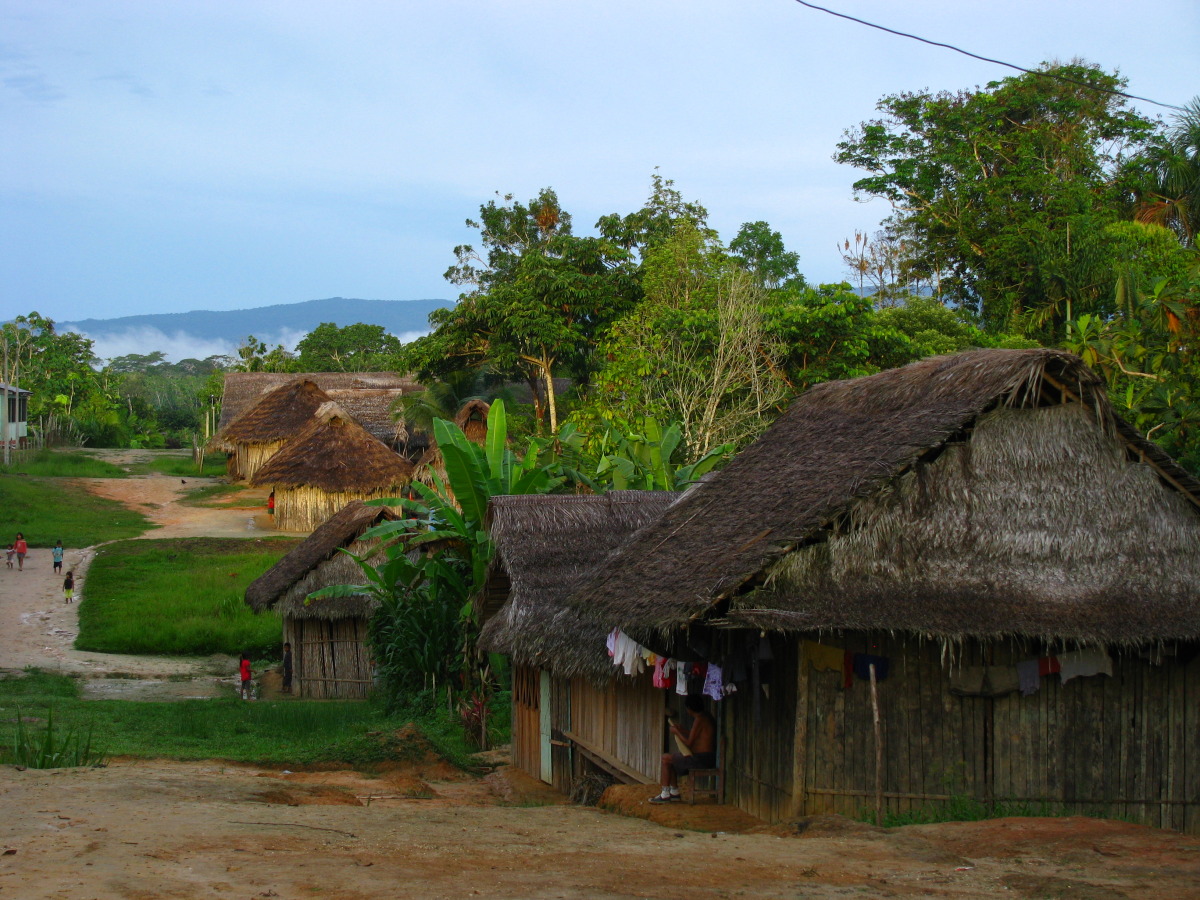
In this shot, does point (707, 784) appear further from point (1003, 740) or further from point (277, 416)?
point (277, 416)

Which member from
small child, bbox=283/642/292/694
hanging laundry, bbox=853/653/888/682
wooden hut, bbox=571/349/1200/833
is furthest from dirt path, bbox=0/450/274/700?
hanging laundry, bbox=853/653/888/682

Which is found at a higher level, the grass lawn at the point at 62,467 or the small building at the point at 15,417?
the small building at the point at 15,417

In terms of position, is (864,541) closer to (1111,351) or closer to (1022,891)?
(1022,891)

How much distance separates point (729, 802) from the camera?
9211 millimetres

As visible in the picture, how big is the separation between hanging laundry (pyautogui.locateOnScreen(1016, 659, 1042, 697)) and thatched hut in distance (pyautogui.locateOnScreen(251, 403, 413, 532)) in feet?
82.0

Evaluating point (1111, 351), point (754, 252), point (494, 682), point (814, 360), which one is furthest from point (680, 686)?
point (754, 252)

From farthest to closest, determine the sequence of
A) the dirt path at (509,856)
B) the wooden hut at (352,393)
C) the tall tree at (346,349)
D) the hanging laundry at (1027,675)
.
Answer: the tall tree at (346,349)
the wooden hut at (352,393)
the hanging laundry at (1027,675)
the dirt path at (509,856)

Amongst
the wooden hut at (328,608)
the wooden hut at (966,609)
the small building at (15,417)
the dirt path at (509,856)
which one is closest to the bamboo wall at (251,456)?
the small building at (15,417)

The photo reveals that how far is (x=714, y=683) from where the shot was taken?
8.60 meters

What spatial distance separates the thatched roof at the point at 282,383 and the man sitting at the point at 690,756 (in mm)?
35859

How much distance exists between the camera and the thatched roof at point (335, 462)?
3228 cm

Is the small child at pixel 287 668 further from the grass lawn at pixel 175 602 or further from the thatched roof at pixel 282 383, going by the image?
the thatched roof at pixel 282 383

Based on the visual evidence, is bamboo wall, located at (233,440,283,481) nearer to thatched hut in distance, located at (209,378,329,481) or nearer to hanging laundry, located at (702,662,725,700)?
thatched hut in distance, located at (209,378,329,481)

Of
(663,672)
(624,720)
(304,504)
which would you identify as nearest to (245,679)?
(624,720)
